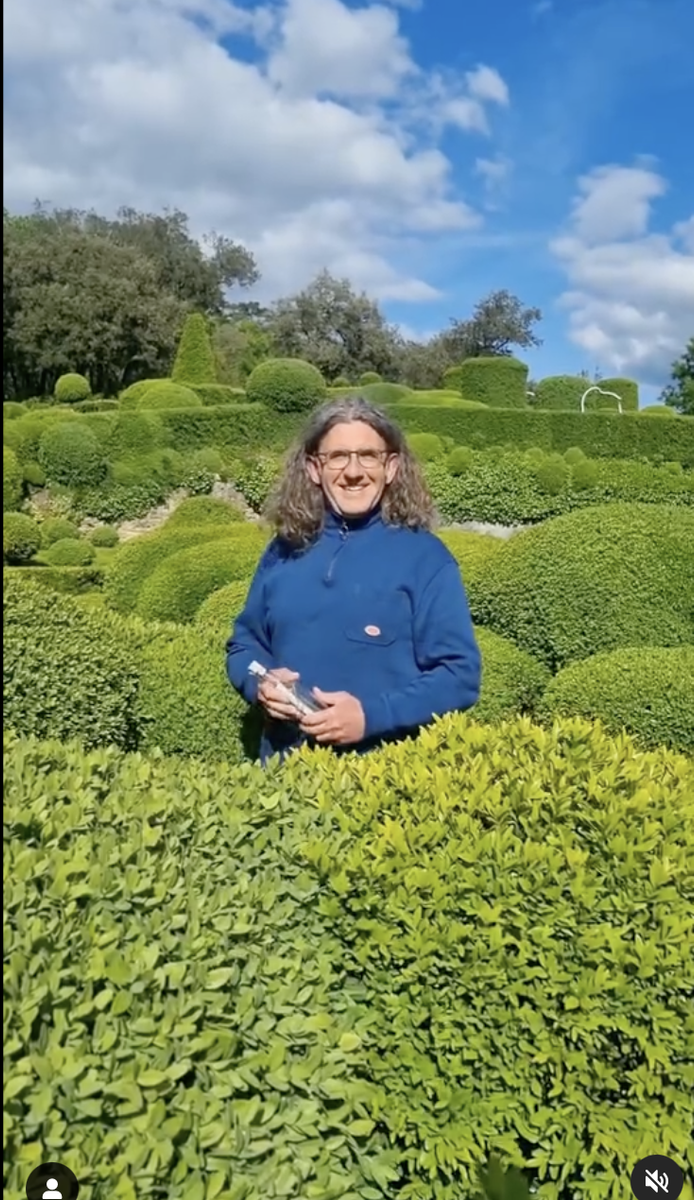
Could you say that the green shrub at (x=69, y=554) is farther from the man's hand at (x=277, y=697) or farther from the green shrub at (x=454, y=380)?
the man's hand at (x=277, y=697)

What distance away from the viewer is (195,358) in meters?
28.8

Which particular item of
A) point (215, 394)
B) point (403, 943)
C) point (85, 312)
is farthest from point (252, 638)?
point (85, 312)

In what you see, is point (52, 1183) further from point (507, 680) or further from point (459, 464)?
point (459, 464)

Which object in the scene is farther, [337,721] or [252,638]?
[252,638]

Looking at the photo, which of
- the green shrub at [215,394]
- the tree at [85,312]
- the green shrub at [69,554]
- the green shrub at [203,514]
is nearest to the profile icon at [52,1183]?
the green shrub at [203,514]

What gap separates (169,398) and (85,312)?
45.2 ft

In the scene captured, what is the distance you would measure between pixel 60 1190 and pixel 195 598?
727cm

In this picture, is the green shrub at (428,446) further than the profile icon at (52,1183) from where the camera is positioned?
Yes

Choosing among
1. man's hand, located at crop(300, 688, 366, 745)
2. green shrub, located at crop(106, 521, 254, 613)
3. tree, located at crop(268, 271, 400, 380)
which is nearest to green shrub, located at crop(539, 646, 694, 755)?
man's hand, located at crop(300, 688, 366, 745)

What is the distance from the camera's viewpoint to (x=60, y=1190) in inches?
48.3

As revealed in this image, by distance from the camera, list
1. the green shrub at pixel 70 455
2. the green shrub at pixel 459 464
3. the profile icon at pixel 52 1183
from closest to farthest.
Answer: the profile icon at pixel 52 1183 < the green shrub at pixel 459 464 < the green shrub at pixel 70 455

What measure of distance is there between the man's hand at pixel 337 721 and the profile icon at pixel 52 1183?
1.18m

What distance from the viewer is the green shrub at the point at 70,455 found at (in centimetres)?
2059

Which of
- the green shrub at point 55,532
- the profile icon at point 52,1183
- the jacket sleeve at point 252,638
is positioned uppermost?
the jacket sleeve at point 252,638
